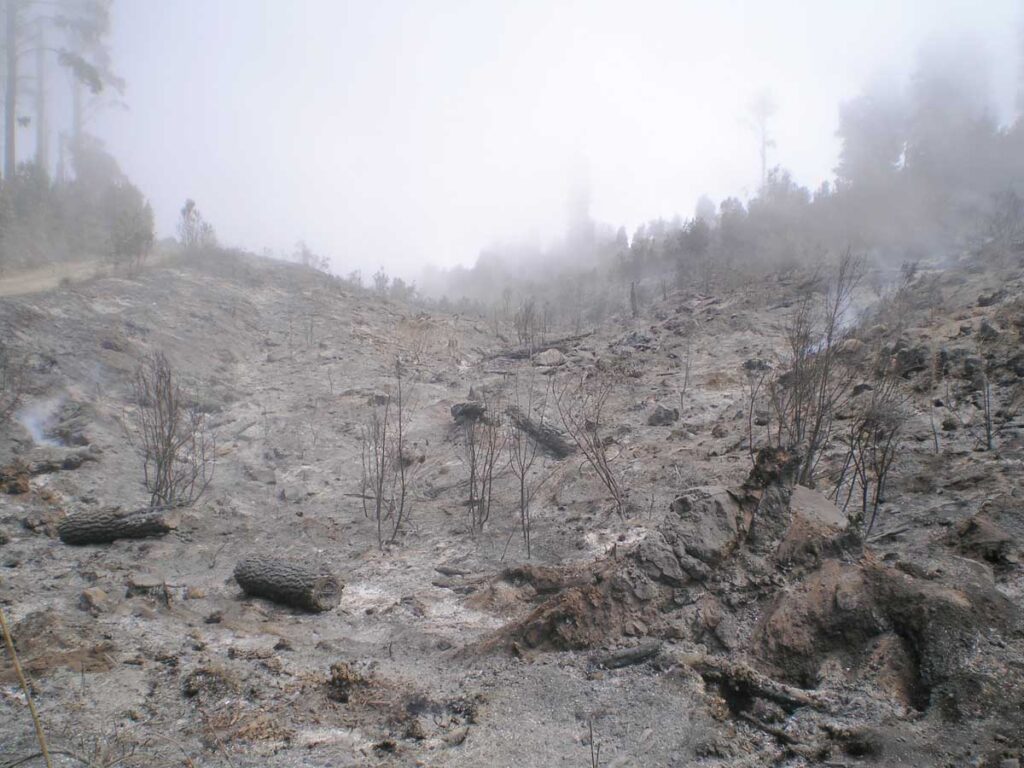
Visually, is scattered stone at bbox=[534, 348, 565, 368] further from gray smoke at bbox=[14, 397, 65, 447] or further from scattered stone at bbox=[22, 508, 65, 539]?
scattered stone at bbox=[22, 508, 65, 539]

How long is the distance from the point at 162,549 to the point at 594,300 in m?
18.7

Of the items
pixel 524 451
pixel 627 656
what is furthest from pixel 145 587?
pixel 524 451

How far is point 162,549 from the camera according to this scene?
6863 mm

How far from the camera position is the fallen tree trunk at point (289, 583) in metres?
5.55

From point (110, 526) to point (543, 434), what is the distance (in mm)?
6658

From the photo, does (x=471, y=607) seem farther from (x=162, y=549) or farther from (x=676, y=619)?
(x=162, y=549)

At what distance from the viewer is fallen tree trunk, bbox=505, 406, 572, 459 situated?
10328 mm

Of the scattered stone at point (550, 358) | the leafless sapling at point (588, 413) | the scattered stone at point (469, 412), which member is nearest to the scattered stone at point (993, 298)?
the leafless sapling at point (588, 413)

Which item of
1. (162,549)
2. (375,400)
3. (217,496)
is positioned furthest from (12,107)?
(162,549)

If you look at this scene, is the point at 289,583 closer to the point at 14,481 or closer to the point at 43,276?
the point at 14,481

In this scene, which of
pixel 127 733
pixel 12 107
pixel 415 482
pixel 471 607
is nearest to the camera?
pixel 127 733

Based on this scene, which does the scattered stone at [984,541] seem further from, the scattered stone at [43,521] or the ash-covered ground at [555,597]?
the scattered stone at [43,521]

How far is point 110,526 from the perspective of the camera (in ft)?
22.3

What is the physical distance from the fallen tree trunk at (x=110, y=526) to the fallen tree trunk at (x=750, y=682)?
258 inches
